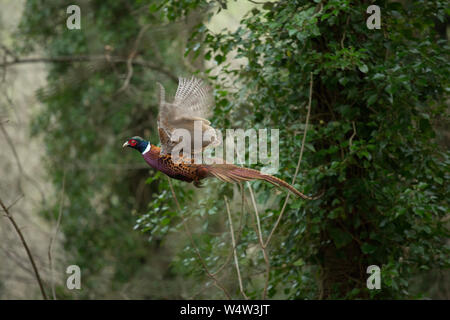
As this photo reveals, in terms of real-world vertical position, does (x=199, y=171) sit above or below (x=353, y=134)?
below

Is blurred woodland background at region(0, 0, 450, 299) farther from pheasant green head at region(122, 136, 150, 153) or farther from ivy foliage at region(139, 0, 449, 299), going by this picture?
pheasant green head at region(122, 136, 150, 153)

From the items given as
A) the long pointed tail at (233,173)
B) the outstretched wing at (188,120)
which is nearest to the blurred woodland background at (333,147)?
the long pointed tail at (233,173)

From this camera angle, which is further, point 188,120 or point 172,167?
point 172,167

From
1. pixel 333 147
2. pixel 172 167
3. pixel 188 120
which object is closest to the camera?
pixel 188 120

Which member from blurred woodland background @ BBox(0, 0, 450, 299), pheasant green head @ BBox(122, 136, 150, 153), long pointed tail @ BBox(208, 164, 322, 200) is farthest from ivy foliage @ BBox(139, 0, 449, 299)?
pheasant green head @ BBox(122, 136, 150, 153)

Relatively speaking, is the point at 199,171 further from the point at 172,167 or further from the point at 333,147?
the point at 333,147

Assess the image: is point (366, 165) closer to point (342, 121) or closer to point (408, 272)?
point (342, 121)

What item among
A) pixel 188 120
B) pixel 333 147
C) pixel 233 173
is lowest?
pixel 233 173

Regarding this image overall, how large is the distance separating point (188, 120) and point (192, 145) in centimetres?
17

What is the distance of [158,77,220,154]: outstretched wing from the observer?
165cm

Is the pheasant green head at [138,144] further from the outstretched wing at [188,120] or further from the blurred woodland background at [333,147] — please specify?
the blurred woodland background at [333,147]

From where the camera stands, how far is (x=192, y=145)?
73.0 inches

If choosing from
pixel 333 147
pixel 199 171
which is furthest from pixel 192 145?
pixel 333 147

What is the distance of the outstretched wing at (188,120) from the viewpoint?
1651mm
